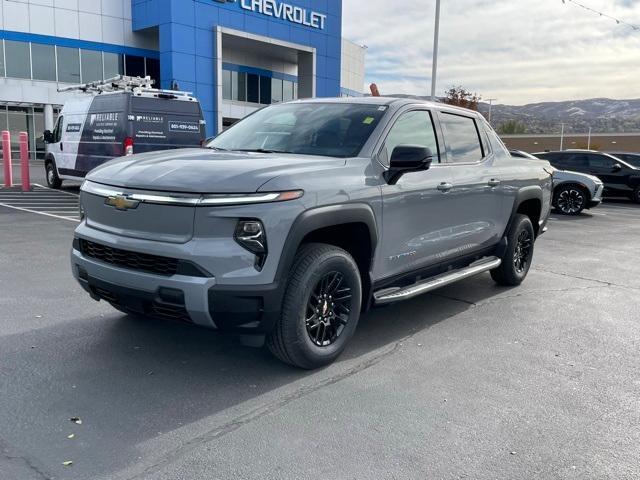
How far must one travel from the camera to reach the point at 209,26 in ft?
107

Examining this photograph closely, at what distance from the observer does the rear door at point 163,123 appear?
1281 centimetres

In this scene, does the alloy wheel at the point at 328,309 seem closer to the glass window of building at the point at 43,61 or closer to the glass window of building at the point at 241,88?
the glass window of building at the point at 43,61

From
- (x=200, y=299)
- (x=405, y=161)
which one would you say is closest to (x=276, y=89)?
(x=405, y=161)

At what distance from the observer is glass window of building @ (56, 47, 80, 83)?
32872 millimetres

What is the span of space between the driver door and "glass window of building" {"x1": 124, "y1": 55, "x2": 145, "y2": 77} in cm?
3348

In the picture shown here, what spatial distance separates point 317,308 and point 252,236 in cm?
79

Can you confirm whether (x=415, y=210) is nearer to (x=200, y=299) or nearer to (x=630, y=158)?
(x=200, y=299)

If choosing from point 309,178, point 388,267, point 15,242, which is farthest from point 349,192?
point 15,242

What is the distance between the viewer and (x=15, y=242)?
827 cm

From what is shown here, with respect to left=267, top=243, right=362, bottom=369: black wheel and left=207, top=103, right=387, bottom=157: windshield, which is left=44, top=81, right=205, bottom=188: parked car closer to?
left=207, top=103, right=387, bottom=157: windshield

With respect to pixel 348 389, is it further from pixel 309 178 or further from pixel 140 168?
pixel 140 168

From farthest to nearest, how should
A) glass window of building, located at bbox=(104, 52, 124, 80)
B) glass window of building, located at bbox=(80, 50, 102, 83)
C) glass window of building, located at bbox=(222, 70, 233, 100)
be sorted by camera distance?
1. glass window of building, located at bbox=(222, 70, 233, 100)
2. glass window of building, located at bbox=(104, 52, 124, 80)
3. glass window of building, located at bbox=(80, 50, 102, 83)

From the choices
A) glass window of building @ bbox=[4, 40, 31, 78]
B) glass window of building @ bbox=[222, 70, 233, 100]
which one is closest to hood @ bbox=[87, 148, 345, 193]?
glass window of building @ bbox=[4, 40, 31, 78]

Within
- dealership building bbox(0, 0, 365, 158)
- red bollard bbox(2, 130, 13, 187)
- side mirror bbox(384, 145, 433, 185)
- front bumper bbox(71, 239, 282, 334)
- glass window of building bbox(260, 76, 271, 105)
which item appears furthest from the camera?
glass window of building bbox(260, 76, 271, 105)
